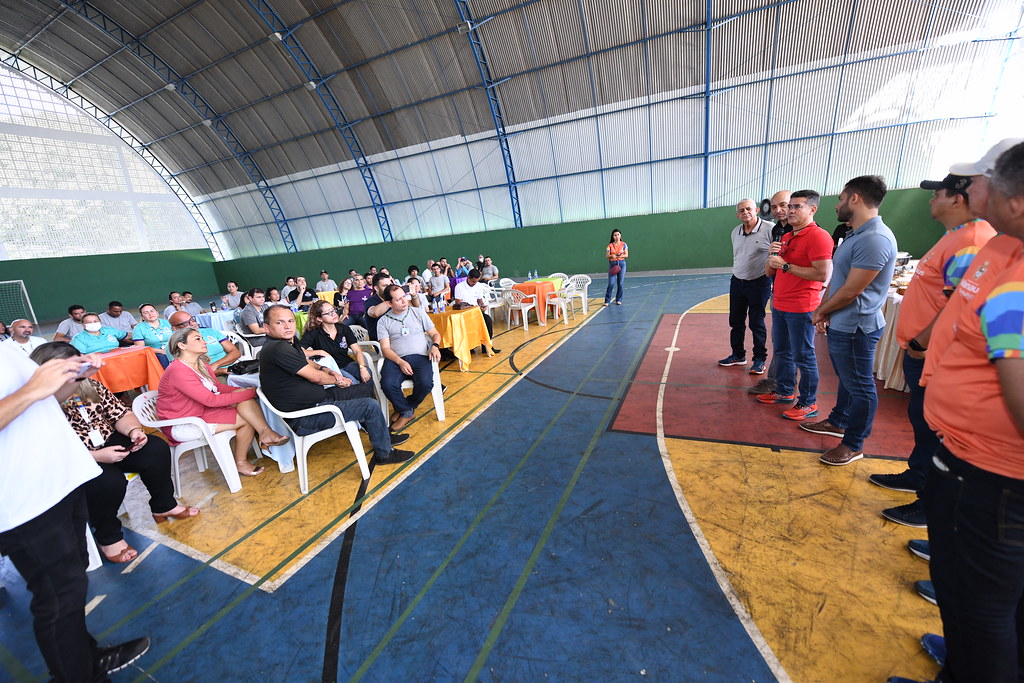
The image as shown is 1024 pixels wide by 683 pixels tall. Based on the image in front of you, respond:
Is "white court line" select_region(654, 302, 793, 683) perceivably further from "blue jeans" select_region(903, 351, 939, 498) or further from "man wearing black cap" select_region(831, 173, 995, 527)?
"blue jeans" select_region(903, 351, 939, 498)

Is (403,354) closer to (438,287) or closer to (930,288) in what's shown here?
(930,288)

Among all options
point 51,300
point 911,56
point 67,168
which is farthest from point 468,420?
point 67,168

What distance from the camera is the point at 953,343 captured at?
1.28 m

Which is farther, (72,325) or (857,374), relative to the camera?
(72,325)

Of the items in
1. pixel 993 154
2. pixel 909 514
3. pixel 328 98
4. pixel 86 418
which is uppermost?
pixel 328 98

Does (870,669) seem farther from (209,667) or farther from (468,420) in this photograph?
(468,420)

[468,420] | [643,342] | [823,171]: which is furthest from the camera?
[823,171]

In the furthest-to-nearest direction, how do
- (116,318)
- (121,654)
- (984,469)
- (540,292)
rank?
1. (540,292)
2. (116,318)
3. (121,654)
4. (984,469)

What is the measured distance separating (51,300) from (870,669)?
27.8 m

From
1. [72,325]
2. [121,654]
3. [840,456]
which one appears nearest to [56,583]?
[121,654]

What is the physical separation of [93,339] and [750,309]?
9105mm

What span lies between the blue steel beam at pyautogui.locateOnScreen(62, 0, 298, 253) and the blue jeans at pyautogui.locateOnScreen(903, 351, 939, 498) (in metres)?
24.3

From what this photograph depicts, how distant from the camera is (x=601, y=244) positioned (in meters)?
16.0

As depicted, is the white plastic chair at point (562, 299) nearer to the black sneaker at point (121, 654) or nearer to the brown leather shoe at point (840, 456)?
the brown leather shoe at point (840, 456)
